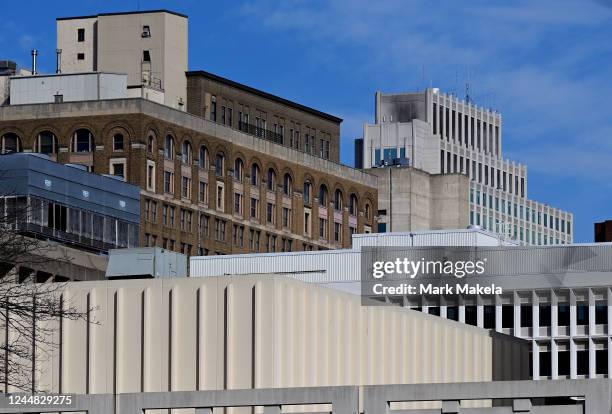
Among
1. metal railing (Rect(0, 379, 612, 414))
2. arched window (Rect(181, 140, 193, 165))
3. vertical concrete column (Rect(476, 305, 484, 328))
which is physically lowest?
metal railing (Rect(0, 379, 612, 414))

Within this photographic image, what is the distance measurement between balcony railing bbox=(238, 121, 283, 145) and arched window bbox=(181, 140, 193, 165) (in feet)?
Result: 41.7

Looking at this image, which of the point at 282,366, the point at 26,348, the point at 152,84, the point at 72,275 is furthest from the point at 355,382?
the point at 152,84

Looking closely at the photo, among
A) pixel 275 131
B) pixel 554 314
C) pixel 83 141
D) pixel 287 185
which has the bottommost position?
pixel 554 314

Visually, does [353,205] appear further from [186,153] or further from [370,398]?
[370,398]

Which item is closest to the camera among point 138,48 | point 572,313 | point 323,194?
point 572,313

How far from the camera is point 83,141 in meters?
156

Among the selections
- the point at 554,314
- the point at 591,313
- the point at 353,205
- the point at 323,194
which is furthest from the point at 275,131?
the point at 591,313

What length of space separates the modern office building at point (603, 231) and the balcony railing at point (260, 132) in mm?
28693

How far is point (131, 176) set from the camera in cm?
15512

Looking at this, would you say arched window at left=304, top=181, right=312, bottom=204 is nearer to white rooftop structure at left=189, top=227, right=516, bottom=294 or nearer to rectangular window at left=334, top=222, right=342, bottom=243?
rectangular window at left=334, top=222, right=342, bottom=243

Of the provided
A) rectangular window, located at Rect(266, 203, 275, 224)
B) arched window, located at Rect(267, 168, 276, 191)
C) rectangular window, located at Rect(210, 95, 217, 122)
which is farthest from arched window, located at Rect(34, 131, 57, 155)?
arched window, located at Rect(267, 168, 276, 191)

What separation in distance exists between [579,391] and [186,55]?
107 metres

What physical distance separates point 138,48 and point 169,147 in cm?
1758

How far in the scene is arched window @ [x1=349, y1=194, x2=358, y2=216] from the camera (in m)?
184
